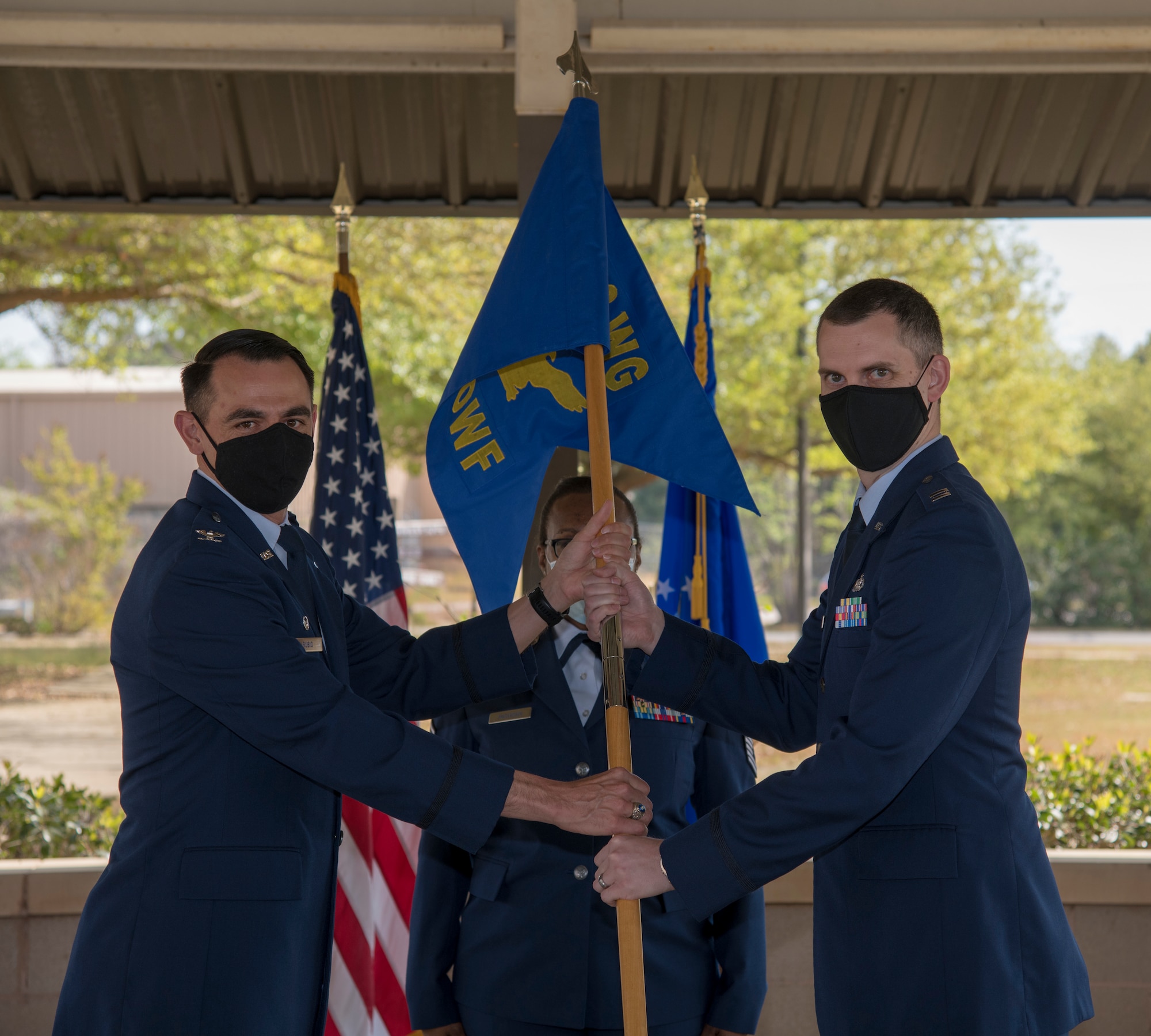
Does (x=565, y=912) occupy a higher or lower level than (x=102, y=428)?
lower

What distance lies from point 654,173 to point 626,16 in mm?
735

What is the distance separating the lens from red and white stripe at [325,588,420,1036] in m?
3.58

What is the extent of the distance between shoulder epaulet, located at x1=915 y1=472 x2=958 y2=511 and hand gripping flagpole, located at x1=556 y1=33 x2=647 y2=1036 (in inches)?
25.6

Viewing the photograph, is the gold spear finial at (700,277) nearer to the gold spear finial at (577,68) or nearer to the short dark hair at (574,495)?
the short dark hair at (574,495)

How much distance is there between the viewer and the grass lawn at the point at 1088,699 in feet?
37.9

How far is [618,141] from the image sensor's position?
447 centimetres

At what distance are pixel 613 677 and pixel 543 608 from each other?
432mm

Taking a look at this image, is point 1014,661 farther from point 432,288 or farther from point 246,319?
point 246,319

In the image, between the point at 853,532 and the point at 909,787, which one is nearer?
the point at 909,787

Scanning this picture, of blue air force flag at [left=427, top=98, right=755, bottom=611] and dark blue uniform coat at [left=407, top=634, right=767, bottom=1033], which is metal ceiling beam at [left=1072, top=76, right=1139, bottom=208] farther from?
dark blue uniform coat at [left=407, top=634, right=767, bottom=1033]

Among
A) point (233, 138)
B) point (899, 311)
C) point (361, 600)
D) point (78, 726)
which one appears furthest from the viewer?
point (78, 726)

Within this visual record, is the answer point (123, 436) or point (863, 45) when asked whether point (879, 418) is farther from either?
point (123, 436)

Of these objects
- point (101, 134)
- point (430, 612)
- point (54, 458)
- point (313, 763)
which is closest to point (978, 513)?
point (313, 763)

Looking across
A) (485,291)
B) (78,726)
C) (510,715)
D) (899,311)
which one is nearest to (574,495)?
(510,715)
